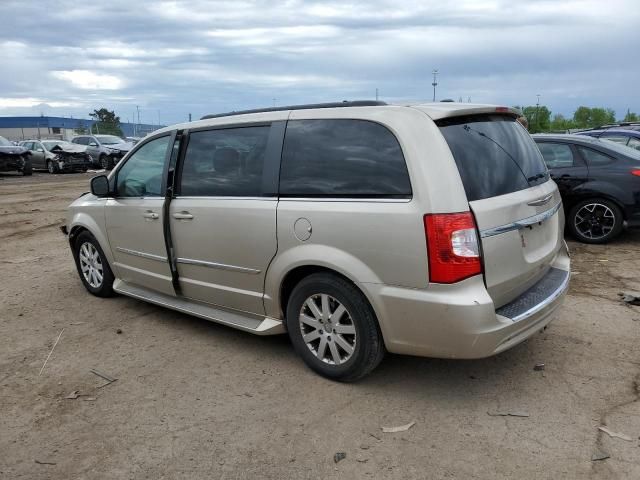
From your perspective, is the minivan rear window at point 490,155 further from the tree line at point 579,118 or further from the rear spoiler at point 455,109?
the tree line at point 579,118

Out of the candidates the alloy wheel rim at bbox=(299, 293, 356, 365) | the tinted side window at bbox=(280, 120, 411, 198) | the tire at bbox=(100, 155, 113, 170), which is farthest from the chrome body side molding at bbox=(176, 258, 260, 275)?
the tire at bbox=(100, 155, 113, 170)

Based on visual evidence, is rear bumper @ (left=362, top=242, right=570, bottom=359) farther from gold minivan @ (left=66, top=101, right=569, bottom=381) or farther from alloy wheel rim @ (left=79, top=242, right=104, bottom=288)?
alloy wheel rim @ (left=79, top=242, right=104, bottom=288)

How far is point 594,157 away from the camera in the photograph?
7758mm

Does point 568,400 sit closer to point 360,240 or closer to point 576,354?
point 576,354

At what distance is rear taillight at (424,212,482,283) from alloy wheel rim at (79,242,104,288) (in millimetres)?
3783

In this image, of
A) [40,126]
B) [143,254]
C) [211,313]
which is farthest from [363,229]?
[40,126]

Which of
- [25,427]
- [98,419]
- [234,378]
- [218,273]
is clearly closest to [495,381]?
[234,378]

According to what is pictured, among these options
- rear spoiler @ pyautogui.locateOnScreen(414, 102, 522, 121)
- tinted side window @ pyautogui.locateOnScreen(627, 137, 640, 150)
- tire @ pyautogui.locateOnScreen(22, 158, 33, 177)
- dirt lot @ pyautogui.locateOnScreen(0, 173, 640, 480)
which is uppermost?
rear spoiler @ pyautogui.locateOnScreen(414, 102, 522, 121)

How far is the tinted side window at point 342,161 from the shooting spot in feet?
10.9

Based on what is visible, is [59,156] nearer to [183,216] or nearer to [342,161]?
[183,216]

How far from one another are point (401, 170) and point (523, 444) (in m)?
1.63

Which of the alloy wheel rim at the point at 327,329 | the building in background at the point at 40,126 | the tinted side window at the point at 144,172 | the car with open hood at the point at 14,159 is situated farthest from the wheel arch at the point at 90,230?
the building in background at the point at 40,126

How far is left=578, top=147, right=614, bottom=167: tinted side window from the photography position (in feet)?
25.2

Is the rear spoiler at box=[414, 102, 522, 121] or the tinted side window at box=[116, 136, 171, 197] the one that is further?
the tinted side window at box=[116, 136, 171, 197]
